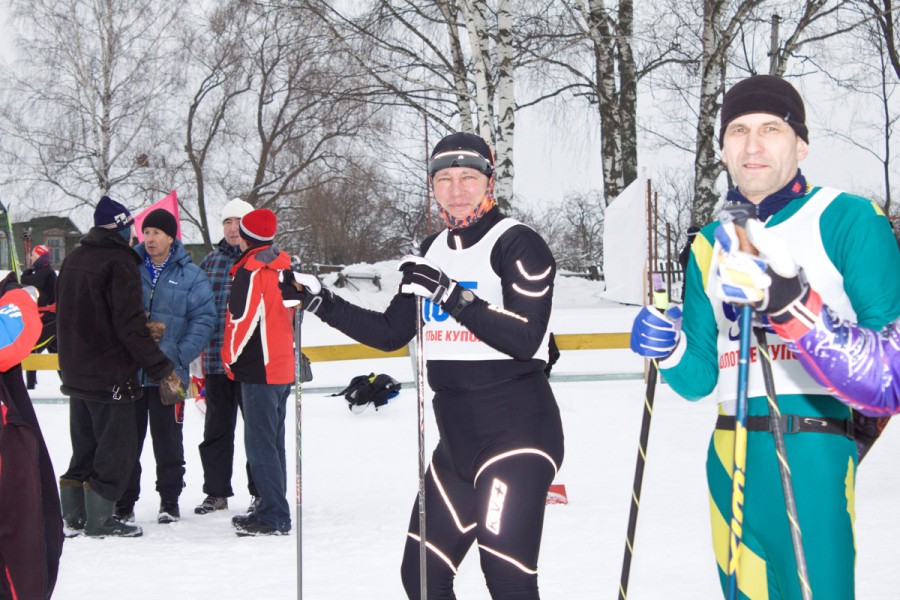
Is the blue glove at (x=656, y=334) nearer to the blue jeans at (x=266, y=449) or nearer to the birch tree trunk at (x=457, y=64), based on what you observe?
the blue jeans at (x=266, y=449)

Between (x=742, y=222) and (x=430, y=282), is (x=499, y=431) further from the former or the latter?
(x=742, y=222)

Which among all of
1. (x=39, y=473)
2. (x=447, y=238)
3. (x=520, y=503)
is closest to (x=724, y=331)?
(x=520, y=503)

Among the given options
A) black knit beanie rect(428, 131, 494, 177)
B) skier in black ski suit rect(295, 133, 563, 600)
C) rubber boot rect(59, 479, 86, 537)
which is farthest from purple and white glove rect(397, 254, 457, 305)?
rubber boot rect(59, 479, 86, 537)

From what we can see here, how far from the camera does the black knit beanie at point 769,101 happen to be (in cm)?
244

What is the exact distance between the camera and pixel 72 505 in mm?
5887

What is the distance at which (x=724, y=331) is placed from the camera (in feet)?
8.45

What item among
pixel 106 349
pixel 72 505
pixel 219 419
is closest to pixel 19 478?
pixel 106 349

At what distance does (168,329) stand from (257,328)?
0.73m

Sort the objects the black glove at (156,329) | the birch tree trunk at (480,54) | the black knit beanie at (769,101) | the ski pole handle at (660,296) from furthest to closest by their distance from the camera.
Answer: the birch tree trunk at (480,54)
the black glove at (156,329)
the ski pole handle at (660,296)
the black knit beanie at (769,101)

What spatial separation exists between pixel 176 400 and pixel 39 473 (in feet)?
9.38

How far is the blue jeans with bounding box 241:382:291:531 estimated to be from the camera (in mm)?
5758

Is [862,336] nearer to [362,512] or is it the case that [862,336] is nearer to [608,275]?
[362,512]

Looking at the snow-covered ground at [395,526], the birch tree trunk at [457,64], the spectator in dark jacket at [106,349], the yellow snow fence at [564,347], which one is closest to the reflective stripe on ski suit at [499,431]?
the snow-covered ground at [395,526]

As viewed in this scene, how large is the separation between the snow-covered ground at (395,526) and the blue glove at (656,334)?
2294mm
